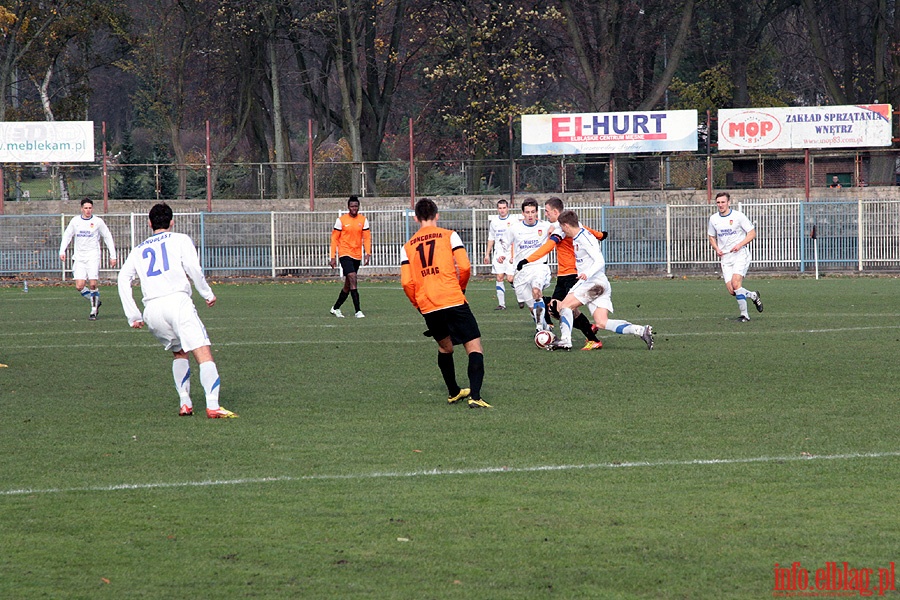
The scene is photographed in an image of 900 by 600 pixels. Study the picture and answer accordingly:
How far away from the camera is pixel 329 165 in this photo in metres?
38.0

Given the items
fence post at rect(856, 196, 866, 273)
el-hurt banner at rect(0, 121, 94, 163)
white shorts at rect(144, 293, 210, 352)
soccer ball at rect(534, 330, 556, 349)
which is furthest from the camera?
el-hurt banner at rect(0, 121, 94, 163)

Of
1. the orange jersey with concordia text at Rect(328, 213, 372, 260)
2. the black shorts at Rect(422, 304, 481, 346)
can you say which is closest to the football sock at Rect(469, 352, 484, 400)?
the black shorts at Rect(422, 304, 481, 346)

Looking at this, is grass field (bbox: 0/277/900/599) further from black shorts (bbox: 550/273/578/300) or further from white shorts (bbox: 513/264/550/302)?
white shorts (bbox: 513/264/550/302)

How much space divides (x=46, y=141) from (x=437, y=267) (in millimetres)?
29822

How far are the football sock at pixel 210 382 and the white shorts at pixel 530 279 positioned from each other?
730cm

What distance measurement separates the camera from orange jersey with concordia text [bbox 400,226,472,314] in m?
10.0

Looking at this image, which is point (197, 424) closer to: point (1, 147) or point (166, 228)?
point (166, 228)

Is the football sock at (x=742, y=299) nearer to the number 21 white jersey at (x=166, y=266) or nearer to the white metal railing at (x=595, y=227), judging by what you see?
the number 21 white jersey at (x=166, y=266)

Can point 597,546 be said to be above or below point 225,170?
below

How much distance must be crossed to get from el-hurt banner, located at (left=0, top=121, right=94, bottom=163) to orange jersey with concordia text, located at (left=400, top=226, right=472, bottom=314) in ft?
94.3

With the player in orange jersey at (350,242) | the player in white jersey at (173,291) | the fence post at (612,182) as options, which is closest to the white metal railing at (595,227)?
the fence post at (612,182)

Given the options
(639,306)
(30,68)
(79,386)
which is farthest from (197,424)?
(30,68)

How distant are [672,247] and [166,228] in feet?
84.2

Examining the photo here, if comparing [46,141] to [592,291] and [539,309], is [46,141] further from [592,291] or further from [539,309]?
[592,291]
